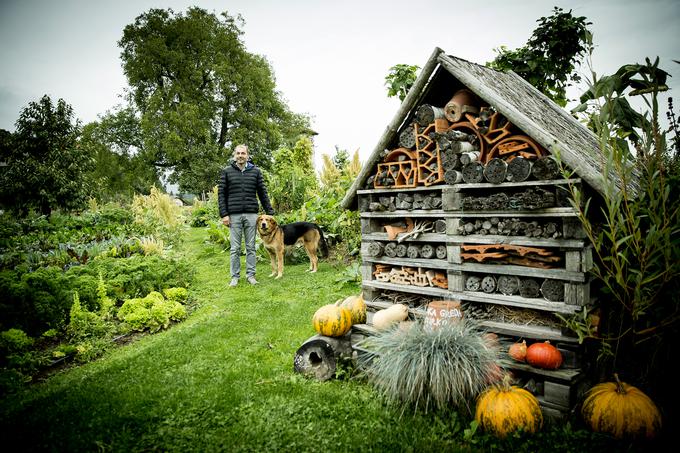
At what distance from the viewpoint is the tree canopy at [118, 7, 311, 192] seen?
28469 millimetres

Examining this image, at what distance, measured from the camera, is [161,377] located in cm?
423

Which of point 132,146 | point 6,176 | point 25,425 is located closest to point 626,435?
point 25,425

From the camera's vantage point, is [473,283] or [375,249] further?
A: [375,249]

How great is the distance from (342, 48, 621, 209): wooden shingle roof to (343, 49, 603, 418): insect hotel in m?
0.01

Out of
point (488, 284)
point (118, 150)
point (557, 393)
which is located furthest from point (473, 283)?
point (118, 150)

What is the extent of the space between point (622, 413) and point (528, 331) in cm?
85

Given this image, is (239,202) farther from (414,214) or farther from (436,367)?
(436,367)

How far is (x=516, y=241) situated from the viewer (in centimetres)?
346

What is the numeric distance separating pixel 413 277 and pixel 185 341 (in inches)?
128

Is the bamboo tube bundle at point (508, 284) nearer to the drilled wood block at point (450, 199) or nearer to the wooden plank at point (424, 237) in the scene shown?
the wooden plank at point (424, 237)

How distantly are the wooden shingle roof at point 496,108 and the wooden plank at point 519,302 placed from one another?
991 mm

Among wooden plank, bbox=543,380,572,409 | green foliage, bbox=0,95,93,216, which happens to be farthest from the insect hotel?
green foliage, bbox=0,95,93,216

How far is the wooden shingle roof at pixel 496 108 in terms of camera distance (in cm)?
307

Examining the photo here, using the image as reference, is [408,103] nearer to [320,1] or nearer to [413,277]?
[413,277]
